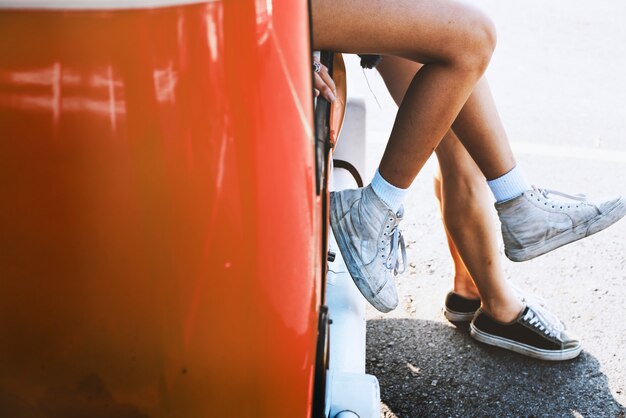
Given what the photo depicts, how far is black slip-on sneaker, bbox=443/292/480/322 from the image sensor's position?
100 inches

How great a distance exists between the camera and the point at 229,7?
1.10 metres

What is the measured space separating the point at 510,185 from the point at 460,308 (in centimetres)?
61

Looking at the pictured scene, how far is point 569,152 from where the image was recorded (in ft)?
11.9

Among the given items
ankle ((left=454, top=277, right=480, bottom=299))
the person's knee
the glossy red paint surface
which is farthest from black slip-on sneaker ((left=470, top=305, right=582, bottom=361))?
the glossy red paint surface

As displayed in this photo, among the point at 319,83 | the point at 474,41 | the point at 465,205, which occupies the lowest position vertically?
the point at 465,205

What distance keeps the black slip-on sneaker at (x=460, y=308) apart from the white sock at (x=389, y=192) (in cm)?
74

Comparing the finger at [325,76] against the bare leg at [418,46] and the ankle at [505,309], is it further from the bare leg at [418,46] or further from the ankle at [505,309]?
the ankle at [505,309]

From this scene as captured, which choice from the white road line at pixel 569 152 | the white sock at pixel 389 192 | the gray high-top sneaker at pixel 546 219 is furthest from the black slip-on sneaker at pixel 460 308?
the white road line at pixel 569 152

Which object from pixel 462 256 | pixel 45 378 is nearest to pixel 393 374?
pixel 462 256

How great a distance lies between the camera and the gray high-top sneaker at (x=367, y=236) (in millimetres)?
1920

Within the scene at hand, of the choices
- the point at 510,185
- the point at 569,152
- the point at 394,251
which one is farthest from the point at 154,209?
the point at 569,152

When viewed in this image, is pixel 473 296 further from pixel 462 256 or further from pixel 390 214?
pixel 390 214

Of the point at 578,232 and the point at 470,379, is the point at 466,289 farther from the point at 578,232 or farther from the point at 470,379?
the point at 578,232

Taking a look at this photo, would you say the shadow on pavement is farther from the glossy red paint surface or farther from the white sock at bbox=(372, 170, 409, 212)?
the glossy red paint surface
